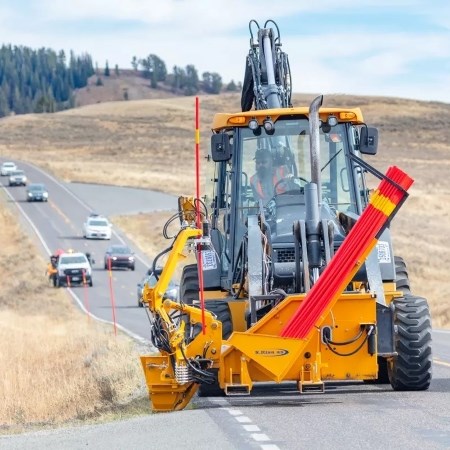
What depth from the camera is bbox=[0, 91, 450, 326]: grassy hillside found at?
52531mm

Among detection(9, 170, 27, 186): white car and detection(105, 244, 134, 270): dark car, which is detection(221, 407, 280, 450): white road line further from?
detection(9, 170, 27, 186): white car

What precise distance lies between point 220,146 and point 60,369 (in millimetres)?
8322

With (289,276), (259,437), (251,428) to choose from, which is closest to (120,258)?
(289,276)

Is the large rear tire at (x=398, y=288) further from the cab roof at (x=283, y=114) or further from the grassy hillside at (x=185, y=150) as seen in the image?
the grassy hillside at (x=185, y=150)

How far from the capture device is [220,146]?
563 inches

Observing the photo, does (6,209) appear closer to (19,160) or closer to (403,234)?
(403,234)

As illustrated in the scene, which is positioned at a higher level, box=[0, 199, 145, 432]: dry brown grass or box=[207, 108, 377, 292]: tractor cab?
box=[207, 108, 377, 292]: tractor cab

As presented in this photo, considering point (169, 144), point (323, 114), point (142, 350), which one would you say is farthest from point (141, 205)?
point (323, 114)

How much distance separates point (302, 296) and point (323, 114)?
2.94m

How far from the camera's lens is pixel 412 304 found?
13.5m

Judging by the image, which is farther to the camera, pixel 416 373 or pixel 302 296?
pixel 416 373

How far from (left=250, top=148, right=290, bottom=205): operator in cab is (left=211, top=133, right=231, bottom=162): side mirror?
1.55 ft

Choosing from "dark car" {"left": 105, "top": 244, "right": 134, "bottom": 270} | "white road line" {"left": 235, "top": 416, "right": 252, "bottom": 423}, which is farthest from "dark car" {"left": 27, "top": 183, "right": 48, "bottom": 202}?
"white road line" {"left": 235, "top": 416, "right": 252, "bottom": 423}

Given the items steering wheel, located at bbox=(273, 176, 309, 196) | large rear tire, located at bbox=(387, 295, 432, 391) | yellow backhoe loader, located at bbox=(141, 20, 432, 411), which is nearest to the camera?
yellow backhoe loader, located at bbox=(141, 20, 432, 411)
